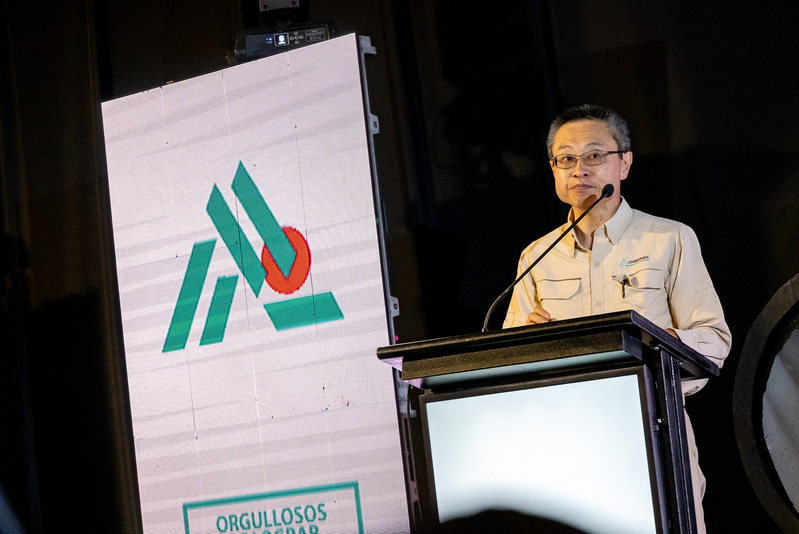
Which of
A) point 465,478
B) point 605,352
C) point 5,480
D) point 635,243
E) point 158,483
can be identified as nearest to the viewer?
point 605,352

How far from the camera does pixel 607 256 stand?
241cm

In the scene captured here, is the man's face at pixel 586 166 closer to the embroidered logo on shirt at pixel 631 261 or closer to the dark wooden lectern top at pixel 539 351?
the embroidered logo on shirt at pixel 631 261

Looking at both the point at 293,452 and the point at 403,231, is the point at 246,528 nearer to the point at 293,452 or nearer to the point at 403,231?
the point at 293,452

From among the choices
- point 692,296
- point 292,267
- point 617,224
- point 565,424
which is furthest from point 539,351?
point 292,267

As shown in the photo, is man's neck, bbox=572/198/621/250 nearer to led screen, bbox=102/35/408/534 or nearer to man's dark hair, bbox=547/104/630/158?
man's dark hair, bbox=547/104/630/158

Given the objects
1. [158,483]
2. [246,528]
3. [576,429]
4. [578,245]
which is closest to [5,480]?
[158,483]

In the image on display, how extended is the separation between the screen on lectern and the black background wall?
52.4 inches

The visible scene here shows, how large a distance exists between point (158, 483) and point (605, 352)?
208cm

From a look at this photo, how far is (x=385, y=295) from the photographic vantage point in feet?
8.77

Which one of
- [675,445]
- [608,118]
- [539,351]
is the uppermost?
[608,118]

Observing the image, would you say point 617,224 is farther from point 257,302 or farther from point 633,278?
point 257,302

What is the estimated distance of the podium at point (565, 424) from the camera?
1440 millimetres

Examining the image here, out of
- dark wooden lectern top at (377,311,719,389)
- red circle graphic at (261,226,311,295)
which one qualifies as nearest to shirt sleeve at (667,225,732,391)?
dark wooden lectern top at (377,311,719,389)

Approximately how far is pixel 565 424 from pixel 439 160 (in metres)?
1.72
